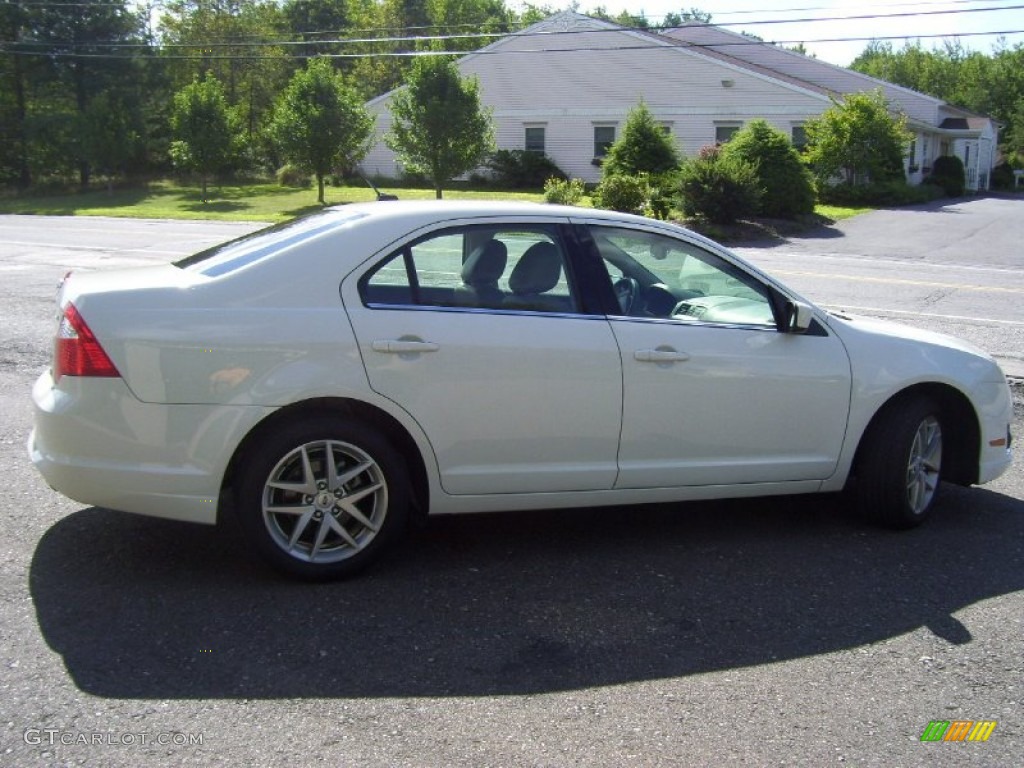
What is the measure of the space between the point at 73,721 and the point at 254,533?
1181 millimetres

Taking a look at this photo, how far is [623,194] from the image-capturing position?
87.9 feet

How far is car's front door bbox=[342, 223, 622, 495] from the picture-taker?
4535mm

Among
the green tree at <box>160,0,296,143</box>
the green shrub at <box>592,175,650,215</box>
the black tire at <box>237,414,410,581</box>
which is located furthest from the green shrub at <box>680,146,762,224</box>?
the green tree at <box>160,0,296,143</box>

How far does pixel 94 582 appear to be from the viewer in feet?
14.6

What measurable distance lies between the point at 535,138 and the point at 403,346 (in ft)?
144

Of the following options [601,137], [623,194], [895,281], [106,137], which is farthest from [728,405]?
[106,137]

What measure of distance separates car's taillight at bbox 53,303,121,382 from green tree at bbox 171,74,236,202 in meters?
37.1

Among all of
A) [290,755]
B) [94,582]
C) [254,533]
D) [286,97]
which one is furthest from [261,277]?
[286,97]

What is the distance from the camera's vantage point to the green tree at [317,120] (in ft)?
116

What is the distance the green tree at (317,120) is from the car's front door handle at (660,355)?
106ft

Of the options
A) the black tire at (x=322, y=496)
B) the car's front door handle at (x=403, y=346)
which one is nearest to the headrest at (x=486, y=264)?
the car's front door handle at (x=403, y=346)

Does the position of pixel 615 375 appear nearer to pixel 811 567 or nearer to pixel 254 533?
pixel 811 567

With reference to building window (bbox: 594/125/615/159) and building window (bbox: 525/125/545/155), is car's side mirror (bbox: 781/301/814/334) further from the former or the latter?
building window (bbox: 525/125/545/155)

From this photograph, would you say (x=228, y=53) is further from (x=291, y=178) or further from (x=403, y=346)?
(x=403, y=346)
